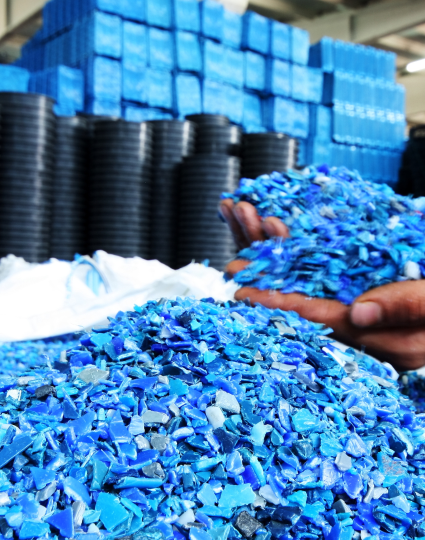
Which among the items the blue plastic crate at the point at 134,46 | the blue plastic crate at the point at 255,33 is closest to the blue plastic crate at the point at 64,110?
the blue plastic crate at the point at 134,46

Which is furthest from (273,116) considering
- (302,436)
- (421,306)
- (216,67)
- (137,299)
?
(302,436)

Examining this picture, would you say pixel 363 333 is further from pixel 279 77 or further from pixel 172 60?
pixel 279 77

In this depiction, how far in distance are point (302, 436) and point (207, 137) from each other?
3041 millimetres

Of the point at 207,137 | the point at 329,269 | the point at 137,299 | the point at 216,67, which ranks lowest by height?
the point at 137,299

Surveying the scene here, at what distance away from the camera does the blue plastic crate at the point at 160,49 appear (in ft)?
14.6

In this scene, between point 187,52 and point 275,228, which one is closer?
point 275,228

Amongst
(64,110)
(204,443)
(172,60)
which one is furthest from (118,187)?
(204,443)

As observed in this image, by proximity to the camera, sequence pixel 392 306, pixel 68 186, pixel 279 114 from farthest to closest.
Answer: pixel 279 114
pixel 68 186
pixel 392 306

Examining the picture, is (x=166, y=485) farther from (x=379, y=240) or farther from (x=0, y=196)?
(x=0, y=196)

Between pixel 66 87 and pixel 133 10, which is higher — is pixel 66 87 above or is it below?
below

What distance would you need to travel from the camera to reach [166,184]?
3.45m

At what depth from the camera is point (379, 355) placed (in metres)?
1.40

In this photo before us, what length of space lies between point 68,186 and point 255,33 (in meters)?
2.65

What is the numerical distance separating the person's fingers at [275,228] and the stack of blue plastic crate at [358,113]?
13.8 feet
